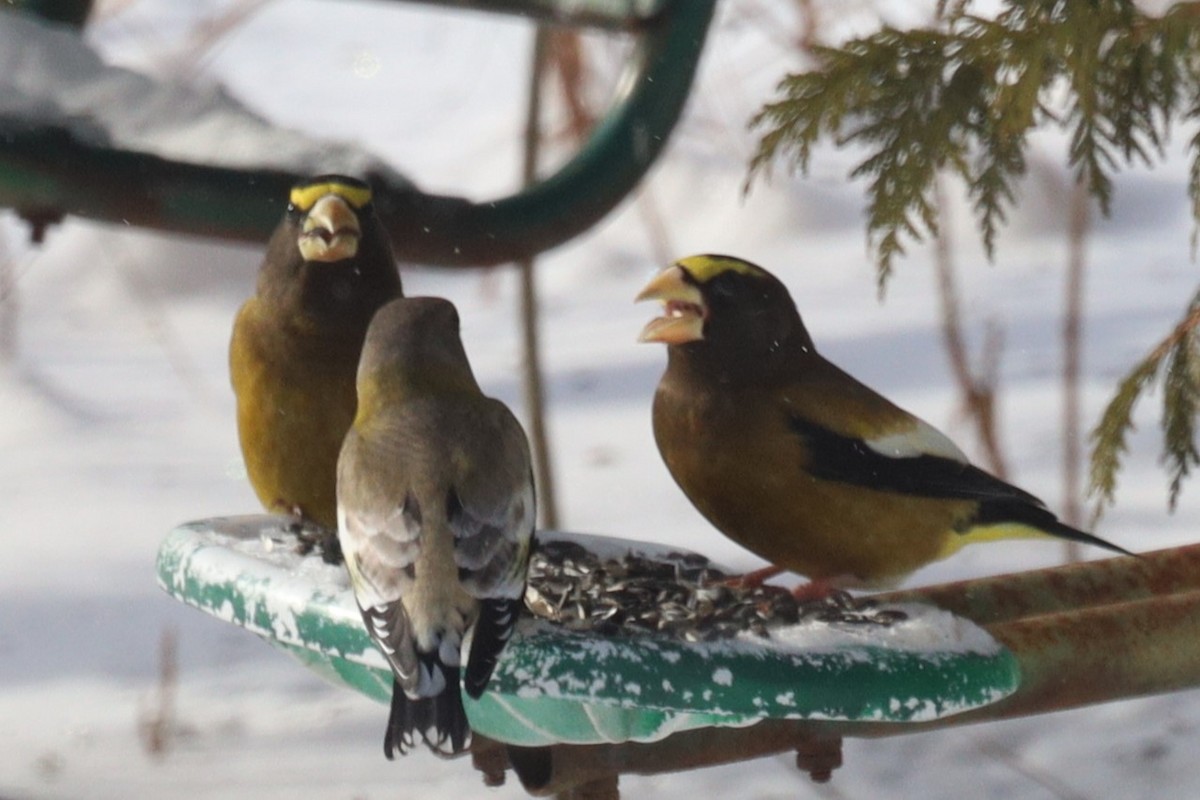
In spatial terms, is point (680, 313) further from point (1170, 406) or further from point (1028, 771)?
point (1028, 771)

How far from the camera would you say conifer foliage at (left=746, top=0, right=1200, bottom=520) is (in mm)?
1920

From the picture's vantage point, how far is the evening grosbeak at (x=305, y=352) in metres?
1.98

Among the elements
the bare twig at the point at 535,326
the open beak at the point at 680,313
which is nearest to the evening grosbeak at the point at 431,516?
the open beak at the point at 680,313

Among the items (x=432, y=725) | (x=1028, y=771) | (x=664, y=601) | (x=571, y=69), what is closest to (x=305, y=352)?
(x=664, y=601)

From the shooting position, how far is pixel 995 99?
6.48 ft

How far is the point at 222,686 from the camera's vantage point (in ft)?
15.7

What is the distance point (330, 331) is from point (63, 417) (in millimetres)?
4543

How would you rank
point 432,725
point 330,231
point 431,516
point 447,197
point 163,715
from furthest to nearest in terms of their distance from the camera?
1. point 163,715
2. point 447,197
3. point 330,231
4. point 431,516
5. point 432,725

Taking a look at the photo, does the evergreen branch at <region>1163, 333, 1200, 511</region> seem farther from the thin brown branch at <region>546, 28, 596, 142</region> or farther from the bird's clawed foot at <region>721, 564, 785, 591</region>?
the thin brown branch at <region>546, 28, 596, 142</region>

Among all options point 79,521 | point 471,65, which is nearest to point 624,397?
point 79,521

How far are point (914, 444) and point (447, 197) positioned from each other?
0.94 m

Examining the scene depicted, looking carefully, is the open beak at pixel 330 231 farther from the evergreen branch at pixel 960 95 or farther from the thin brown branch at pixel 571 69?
the thin brown branch at pixel 571 69

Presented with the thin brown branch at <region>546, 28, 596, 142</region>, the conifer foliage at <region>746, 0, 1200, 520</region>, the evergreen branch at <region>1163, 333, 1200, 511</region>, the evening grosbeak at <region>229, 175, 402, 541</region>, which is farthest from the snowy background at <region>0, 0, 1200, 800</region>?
the evergreen branch at <region>1163, 333, 1200, 511</region>

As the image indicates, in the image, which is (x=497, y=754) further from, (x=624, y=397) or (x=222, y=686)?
(x=624, y=397)
